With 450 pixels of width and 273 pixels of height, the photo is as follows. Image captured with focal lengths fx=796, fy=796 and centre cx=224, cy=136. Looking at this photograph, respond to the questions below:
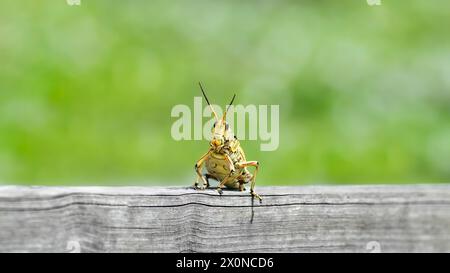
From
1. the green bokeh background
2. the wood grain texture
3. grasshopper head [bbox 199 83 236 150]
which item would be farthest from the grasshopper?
the green bokeh background

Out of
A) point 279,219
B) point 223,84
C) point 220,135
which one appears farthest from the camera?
point 223,84

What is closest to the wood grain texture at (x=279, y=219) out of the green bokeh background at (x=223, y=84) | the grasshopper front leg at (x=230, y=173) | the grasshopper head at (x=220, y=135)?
the grasshopper front leg at (x=230, y=173)

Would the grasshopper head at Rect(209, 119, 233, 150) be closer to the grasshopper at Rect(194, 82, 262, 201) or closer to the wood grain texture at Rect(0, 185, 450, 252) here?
the grasshopper at Rect(194, 82, 262, 201)

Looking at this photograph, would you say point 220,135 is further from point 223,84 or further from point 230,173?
point 223,84

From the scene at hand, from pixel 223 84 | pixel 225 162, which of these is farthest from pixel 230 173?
pixel 223 84

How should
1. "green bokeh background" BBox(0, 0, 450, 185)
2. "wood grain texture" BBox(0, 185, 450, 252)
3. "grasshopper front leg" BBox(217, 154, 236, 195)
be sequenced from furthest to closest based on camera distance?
"green bokeh background" BBox(0, 0, 450, 185)
"grasshopper front leg" BBox(217, 154, 236, 195)
"wood grain texture" BBox(0, 185, 450, 252)

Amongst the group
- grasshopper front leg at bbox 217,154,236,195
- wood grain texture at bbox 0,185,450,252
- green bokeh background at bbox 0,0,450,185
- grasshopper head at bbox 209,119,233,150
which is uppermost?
green bokeh background at bbox 0,0,450,185
